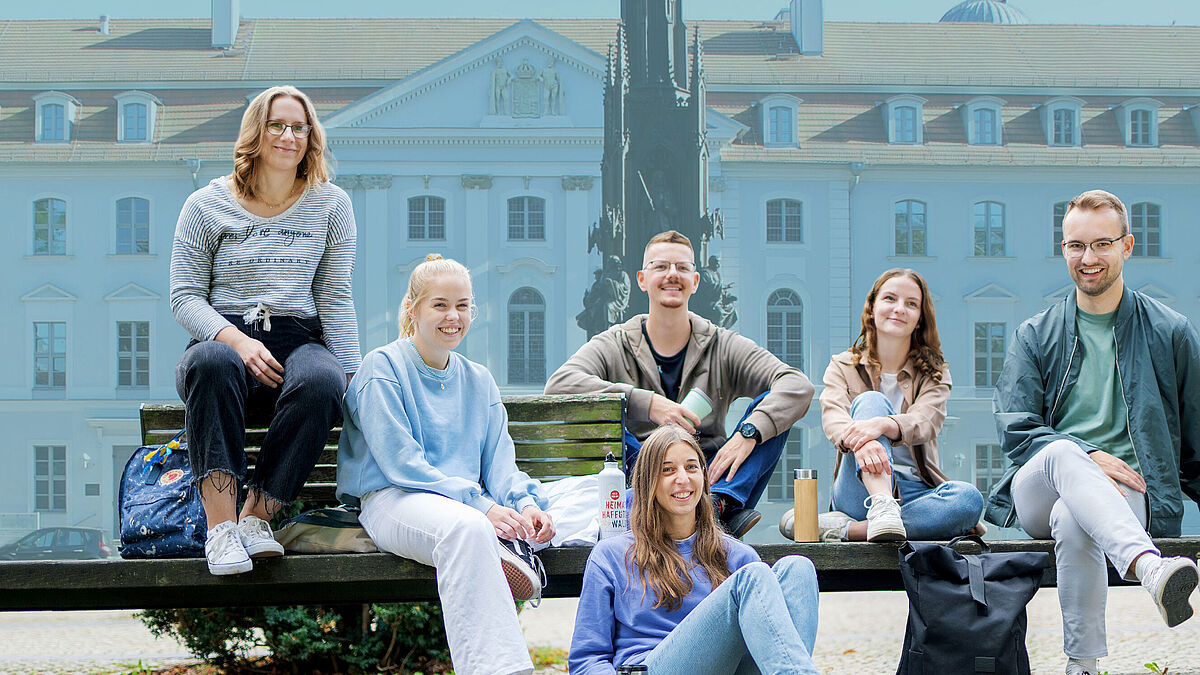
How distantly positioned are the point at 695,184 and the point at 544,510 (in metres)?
16.4

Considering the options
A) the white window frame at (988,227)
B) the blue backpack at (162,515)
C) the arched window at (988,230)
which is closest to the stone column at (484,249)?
the white window frame at (988,227)

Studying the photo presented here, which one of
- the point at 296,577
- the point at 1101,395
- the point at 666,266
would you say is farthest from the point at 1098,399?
the point at 296,577

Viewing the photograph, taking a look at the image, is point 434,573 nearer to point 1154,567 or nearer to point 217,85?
point 1154,567

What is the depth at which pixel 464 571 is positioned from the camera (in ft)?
9.75

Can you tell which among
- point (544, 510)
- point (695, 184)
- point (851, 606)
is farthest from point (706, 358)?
point (695, 184)

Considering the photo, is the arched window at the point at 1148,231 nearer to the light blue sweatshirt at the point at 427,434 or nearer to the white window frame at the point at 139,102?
the white window frame at the point at 139,102

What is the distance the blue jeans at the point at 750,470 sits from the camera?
364 centimetres

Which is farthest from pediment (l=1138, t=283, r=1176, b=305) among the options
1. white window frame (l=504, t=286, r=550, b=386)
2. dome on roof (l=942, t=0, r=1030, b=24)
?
white window frame (l=504, t=286, r=550, b=386)

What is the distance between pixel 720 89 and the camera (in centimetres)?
3103

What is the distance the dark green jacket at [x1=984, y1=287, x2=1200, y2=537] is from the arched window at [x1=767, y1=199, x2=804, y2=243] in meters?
24.6

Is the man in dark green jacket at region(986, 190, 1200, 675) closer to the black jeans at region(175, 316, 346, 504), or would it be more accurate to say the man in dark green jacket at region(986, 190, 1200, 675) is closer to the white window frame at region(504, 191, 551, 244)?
the black jeans at region(175, 316, 346, 504)

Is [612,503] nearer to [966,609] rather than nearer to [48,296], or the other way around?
[966,609]

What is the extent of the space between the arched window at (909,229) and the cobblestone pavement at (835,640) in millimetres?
16004

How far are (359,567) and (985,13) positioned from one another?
36.2 meters
